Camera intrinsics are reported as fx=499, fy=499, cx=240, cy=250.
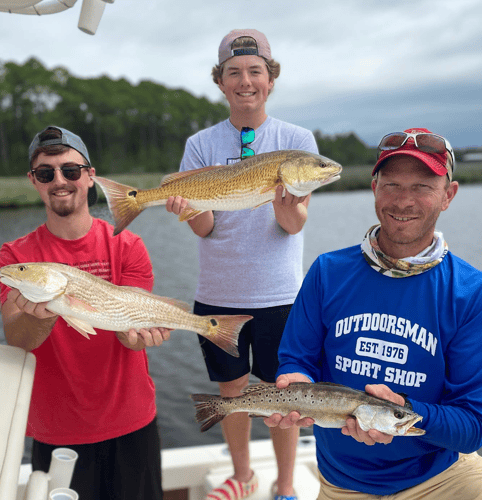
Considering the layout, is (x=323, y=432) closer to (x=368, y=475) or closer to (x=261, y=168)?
(x=368, y=475)

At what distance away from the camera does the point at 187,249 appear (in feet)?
74.2

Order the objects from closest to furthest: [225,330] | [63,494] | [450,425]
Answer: [450,425], [225,330], [63,494]

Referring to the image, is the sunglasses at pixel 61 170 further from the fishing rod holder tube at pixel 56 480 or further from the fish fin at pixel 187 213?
the fishing rod holder tube at pixel 56 480

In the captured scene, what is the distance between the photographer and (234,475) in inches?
145

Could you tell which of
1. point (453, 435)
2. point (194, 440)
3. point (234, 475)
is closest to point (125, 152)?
point (194, 440)

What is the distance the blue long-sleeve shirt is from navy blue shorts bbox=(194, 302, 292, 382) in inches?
28.0

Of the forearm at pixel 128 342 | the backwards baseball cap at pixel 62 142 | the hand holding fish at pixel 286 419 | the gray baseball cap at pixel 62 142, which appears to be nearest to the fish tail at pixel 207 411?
the hand holding fish at pixel 286 419

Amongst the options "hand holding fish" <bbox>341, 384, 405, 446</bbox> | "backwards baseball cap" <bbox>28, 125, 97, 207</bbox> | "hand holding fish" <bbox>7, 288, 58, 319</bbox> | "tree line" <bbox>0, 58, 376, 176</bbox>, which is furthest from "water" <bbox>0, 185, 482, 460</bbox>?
"tree line" <bbox>0, 58, 376, 176</bbox>

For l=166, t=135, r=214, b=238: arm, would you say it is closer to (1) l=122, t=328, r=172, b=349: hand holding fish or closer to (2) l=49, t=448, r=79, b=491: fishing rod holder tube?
(1) l=122, t=328, r=172, b=349: hand holding fish

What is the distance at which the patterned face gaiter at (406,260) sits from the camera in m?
2.25

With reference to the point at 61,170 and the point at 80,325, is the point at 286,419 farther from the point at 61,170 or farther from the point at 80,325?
the point at 61,170

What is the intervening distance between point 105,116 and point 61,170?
98.5 ft

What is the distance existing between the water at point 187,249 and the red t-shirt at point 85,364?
0.88ft

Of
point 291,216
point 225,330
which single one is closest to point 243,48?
point 291,216
